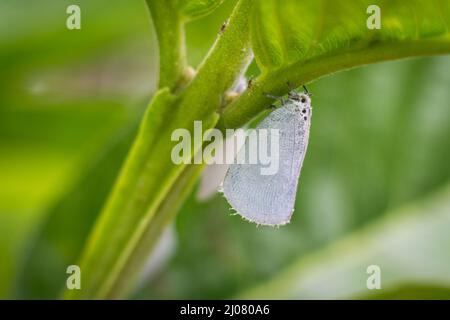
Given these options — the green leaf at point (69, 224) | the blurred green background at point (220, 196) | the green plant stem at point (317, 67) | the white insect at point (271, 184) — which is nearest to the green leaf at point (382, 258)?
the blurred green background at point (220, 196)

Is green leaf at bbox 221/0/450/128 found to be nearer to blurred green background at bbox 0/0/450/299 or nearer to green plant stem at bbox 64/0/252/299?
green plant stem at bbox 64/0/252/299

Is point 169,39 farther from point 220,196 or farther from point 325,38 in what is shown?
point 220,196

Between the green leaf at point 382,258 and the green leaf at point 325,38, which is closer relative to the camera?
the green leaf at point 325,38

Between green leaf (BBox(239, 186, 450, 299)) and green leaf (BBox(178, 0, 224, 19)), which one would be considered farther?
green leaf (BBox(239, 186, 450, 299))

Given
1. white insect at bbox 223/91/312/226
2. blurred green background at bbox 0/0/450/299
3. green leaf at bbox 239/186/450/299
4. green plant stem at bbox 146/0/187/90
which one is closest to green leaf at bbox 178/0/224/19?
green plant stem at bbox 146/0/187/90

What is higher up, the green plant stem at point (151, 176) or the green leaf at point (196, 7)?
the green leaf at point (196, 7)

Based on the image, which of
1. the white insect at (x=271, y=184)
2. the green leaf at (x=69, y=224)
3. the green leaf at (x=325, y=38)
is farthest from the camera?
the green leaf at (x=69, y=224)

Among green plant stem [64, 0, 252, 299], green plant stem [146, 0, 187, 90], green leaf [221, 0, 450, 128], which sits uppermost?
green plant stem [146, 0, 187, 90]

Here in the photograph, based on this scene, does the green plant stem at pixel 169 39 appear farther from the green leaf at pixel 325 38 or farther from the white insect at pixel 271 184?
the white insect at pixel 271 184
